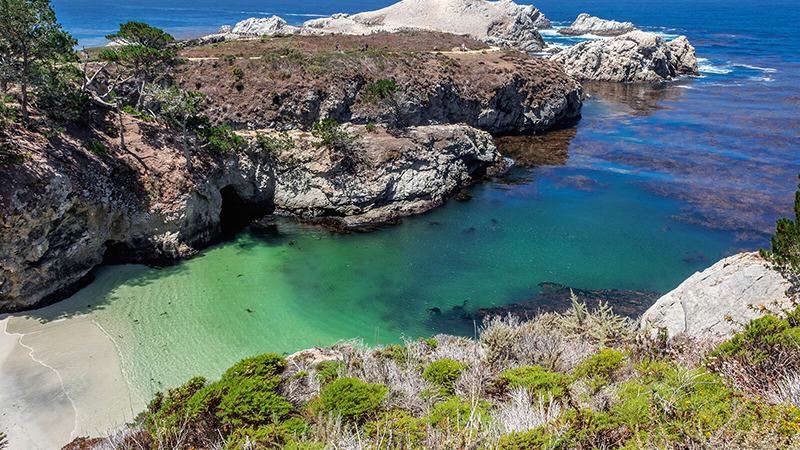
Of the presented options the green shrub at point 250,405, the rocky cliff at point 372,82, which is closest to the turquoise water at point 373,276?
the green shrub at point 250,405

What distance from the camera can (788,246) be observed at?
11.0 meters

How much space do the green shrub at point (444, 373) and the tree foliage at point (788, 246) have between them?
29.9ft

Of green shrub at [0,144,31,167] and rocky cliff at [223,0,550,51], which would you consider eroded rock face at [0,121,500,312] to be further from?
rocky cliff at [223,0,550,51]

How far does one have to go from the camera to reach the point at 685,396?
7.41 m

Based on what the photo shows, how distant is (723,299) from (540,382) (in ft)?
24.5

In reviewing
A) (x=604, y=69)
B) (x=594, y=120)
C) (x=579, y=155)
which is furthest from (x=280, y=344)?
(x=604, y=69)

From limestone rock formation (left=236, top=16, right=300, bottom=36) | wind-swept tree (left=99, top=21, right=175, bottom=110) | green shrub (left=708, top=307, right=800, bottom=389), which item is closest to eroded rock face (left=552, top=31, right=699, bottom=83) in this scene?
limestone rock formation (left=236, top=16, right=300, bottom=36)

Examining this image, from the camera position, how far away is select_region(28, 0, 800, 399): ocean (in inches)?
691

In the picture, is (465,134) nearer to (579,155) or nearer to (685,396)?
(579,155)

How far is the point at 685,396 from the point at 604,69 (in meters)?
75.1

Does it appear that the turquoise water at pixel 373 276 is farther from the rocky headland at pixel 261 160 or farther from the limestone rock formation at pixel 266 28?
the limestone rock formation at pixel 266 28

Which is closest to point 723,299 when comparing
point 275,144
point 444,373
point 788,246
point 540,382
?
point 788,246

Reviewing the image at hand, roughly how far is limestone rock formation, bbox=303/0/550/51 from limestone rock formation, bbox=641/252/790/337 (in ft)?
306

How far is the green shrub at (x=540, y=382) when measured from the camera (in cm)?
851
